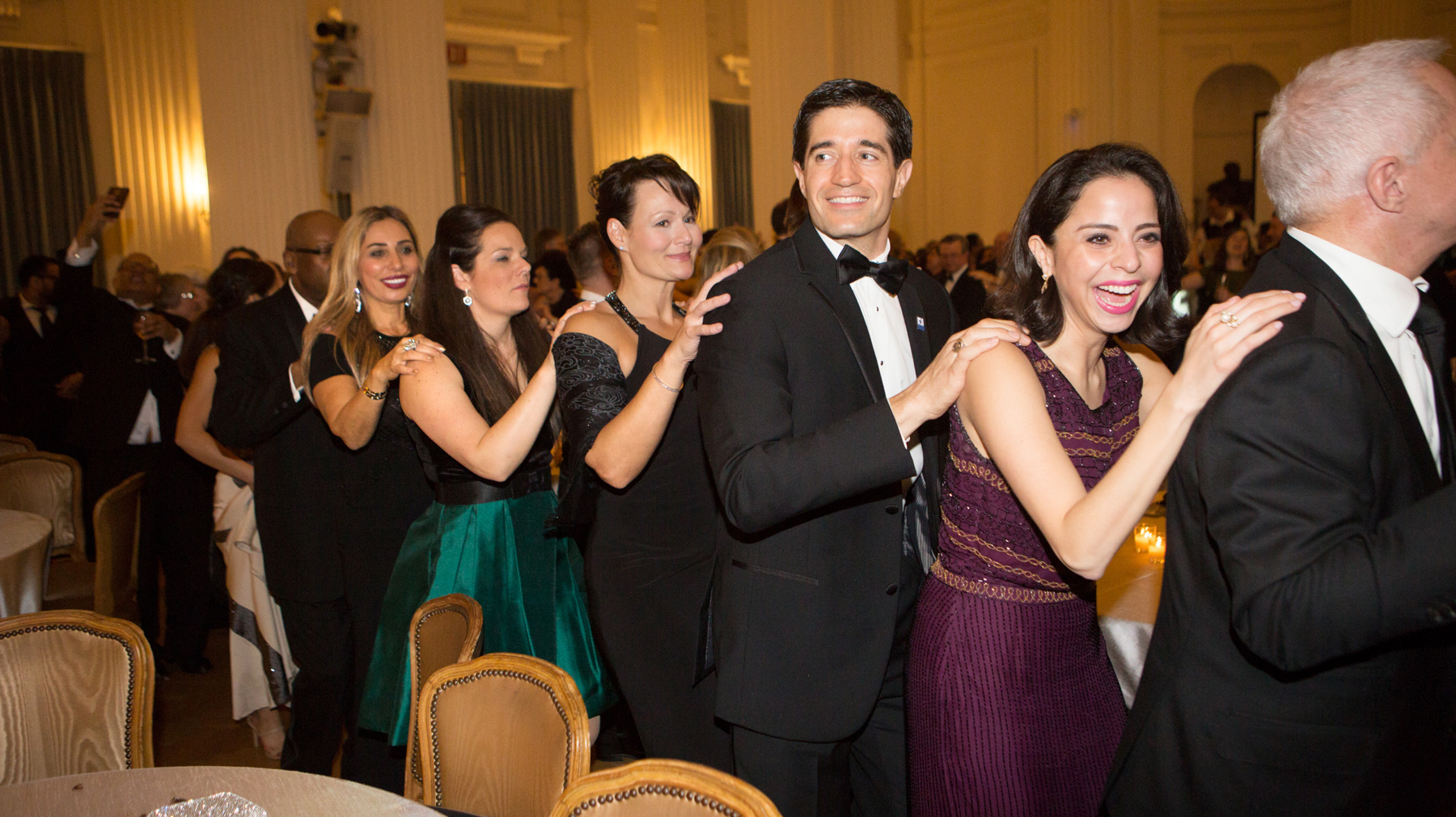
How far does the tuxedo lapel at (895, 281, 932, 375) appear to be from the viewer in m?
1.84

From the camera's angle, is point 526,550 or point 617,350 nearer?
point 617,350

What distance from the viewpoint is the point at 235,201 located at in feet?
19.1

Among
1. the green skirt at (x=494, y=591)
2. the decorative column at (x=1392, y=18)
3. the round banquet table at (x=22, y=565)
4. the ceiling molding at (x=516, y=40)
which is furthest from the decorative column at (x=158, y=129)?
the decorative column at (x=1392, y=18)

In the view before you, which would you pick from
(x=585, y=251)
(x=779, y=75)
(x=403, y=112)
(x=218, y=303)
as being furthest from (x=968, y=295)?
(x=218, y=303)

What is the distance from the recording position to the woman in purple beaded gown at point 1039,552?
157 centimetres

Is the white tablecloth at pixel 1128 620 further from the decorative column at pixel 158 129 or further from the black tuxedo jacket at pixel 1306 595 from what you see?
the decorative column at pixel 158 129

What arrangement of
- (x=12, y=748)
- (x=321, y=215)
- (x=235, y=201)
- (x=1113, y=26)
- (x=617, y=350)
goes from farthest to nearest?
1. (x=1113, y=26)
2. (x=235, y=201)
3. (x=321, y=215)
4. (x=617, y=350)
5. (x=12, y=748)

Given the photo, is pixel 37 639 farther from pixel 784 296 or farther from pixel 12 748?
pixel 784 296

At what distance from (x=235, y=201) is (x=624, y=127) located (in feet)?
21.7

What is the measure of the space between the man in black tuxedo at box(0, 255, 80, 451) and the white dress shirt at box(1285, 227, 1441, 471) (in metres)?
6.36

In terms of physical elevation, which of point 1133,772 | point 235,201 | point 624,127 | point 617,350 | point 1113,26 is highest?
point 1113,26

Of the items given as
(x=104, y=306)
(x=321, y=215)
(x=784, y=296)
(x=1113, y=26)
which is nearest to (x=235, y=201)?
(x=104, y=306)

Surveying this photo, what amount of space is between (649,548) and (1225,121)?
12225 millimetres

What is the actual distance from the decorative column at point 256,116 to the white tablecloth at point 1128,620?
517cm
